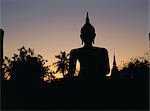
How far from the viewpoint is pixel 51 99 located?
14.5 metres

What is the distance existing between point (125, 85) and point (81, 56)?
10.5 ft

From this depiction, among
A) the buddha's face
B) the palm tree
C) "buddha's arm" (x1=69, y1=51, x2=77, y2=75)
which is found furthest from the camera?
the palm tree

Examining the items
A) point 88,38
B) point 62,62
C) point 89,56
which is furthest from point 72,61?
point 62,62

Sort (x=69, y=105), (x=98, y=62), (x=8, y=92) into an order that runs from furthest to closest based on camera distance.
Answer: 1. (x=98, y=62)
2. (x=8, y=92)
3. (x=69, y=105)

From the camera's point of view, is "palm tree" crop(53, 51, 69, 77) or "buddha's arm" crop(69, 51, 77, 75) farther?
"palm tree" crop(53, 51, 69, 77)

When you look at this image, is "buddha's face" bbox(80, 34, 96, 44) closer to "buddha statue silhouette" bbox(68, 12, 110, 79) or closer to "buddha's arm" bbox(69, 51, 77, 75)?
"buddha statue silhouette" bbox(68, 12, 110, 79)

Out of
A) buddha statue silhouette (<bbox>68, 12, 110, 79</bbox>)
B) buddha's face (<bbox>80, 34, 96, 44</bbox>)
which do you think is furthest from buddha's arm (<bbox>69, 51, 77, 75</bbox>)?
buddha's face (<bbox>80, 34, 96, 44</bbox>)

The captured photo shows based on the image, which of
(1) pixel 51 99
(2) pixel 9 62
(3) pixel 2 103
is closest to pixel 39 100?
(1) pixel 51 99

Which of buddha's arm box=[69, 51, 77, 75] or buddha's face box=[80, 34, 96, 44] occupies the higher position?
buddha's face box=[80, 34, 96, 44]

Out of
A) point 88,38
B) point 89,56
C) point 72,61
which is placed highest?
point 88,38

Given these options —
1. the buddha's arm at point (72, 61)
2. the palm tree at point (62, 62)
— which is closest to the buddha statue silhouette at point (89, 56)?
the buddha's arm at point (72, 61)

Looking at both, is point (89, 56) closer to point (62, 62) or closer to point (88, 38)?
point (88, 38)

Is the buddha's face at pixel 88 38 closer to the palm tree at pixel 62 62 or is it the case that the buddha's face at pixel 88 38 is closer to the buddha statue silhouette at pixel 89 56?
the buddha statue silhouette at pixel 89 56

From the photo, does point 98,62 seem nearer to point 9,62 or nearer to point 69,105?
point 69,105
